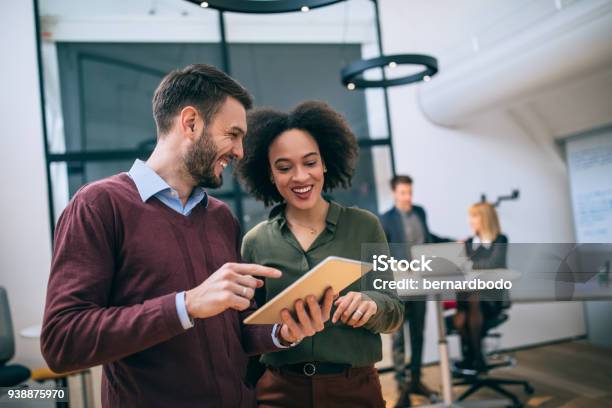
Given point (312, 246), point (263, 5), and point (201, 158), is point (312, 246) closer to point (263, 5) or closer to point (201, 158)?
point (201, 158)

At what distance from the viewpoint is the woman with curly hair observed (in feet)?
4.69

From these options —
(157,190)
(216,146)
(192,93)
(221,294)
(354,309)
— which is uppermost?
(192,93)

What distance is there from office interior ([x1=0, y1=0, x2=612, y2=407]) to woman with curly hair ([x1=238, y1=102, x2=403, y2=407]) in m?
2.76

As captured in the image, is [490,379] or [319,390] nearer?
[319,390]

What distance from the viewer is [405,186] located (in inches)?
185

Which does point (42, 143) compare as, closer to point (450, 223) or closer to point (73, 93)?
point (73, 93)

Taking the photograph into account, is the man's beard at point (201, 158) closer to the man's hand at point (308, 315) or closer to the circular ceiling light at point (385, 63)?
the man's hand at point (308, 315)

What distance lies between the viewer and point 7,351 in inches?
156

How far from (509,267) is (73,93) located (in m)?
4.34

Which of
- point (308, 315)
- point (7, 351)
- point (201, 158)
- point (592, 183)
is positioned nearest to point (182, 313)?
point (308, 315)

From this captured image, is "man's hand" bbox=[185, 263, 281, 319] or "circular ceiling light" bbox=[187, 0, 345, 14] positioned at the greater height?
"circular ceiling light" bbox=[187, 0, 345, 14]

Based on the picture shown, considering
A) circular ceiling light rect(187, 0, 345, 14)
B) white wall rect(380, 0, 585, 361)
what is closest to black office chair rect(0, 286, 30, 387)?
circular ceiling light rect(187, 0, 345, 14)

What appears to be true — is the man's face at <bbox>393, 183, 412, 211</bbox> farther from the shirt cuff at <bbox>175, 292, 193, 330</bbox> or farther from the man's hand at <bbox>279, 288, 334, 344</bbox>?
the shirt cuff at <bbox>175, 292, 193, 330</bbox>

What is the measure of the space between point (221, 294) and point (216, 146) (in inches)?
18.0
